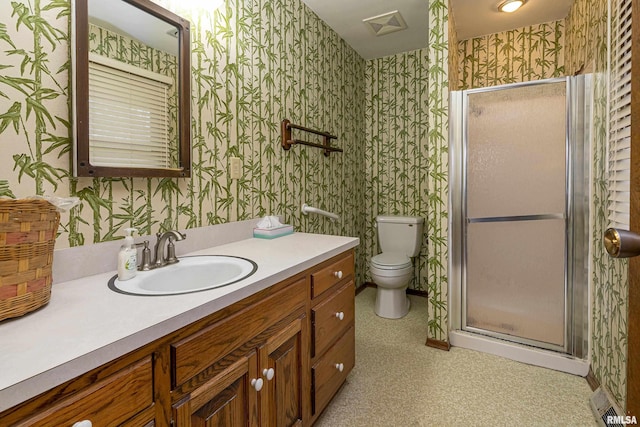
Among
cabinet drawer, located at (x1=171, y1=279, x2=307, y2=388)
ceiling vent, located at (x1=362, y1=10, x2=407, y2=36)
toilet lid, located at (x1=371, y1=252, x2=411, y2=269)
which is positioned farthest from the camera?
toilet lid, located at (x1=371, y1=252, x2=411, y2=269)

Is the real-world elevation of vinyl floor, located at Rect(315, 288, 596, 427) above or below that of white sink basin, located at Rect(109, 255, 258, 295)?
below

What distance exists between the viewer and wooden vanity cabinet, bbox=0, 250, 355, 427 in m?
0.60

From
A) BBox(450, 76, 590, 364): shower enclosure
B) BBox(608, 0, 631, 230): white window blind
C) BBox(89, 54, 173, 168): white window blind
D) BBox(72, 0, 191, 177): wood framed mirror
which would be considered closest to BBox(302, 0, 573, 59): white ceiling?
BBox(450, 76, 590, 364): shower enclosure

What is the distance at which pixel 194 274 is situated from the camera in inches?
49.7

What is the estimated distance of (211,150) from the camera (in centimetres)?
154

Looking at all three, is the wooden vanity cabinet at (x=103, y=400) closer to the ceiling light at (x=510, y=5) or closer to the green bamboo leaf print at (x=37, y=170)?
the green bamboo leaf print at (x=37, y=170)

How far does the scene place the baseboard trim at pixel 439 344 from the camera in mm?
2105

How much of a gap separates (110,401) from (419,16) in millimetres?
2871

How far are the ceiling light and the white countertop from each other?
98.2 inches

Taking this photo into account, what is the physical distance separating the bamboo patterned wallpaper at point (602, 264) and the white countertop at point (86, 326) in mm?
1471

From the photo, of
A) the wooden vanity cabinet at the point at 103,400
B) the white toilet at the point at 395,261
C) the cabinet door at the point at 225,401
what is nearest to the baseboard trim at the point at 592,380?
the white toilet at the point at 395,261

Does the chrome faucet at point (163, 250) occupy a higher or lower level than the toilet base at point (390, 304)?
higher

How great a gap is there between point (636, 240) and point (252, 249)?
1288 mm

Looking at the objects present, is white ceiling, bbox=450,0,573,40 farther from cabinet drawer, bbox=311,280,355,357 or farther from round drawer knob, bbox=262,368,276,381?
round drawer knob, bbox=262,368,276,381
